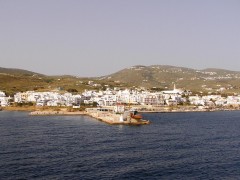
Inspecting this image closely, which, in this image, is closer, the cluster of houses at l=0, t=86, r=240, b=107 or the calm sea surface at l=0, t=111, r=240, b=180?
the calm sea surface at l=0, t=111, r=240, b=180

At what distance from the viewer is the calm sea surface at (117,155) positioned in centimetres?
4334

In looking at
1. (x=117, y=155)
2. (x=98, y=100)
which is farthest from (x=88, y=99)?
(x=117, y=155)

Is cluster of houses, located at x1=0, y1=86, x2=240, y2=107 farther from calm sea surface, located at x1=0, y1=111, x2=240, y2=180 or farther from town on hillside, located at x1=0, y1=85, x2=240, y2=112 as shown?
calm sea surface, located at x1=0, y1=111, x2=240, y2=180

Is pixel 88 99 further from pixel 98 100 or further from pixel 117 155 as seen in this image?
pixel 117 155

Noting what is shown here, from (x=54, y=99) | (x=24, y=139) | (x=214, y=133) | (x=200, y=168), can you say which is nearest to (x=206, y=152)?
(x=200, y=168)

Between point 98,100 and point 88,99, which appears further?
point 88,99

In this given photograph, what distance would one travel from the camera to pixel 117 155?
53.4m

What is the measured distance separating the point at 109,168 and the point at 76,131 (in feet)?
117

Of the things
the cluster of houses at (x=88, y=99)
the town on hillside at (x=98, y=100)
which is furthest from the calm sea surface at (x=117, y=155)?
the town on hillside at (x=98, y=100)

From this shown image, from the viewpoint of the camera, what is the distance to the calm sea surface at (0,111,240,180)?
43.3m

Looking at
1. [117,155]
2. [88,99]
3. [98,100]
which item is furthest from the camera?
[88,99]

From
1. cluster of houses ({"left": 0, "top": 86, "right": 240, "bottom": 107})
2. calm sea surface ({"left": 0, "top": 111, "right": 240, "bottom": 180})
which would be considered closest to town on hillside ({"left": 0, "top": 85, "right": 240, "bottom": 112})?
cluster of houses ({"left": 0, "top": 86, "right": 240, "bottom": 107})

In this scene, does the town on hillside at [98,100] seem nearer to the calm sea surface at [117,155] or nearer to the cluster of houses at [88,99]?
the cluster of houses at [88,99]

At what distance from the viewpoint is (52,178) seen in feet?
132
